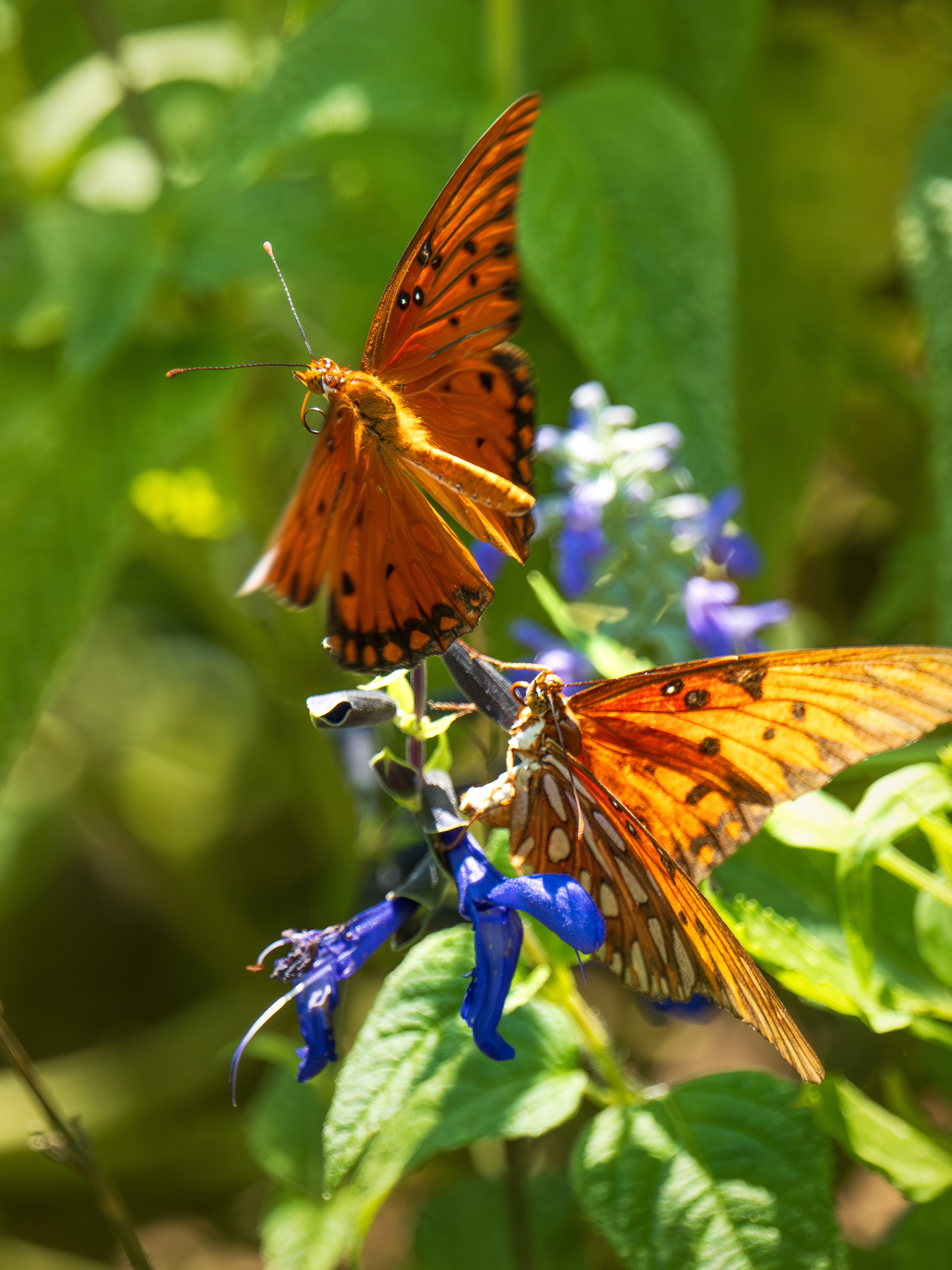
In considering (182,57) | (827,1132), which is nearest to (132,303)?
(182,57)

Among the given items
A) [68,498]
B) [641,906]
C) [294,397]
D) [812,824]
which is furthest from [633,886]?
[294,397]

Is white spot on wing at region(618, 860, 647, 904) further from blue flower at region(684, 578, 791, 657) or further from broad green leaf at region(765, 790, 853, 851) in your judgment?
blue flower at region(684, 578, 791, 657)

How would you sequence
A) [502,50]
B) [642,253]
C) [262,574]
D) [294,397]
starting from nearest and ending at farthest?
[262,574], [642,253], [502,50], [294,397]

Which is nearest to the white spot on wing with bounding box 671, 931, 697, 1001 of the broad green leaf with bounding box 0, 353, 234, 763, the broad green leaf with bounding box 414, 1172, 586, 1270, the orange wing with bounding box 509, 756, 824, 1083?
the orange wing with bounding box 509, 756, 824, 1083

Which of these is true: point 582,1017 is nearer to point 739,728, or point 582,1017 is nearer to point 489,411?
point 739,728

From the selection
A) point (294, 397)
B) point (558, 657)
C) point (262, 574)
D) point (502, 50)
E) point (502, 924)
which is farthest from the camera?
point (294, 397)

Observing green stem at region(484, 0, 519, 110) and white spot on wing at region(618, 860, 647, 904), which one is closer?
white spot on wing at region(618, 860, 647, 904)

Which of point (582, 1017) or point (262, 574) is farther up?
point (262, 574)
